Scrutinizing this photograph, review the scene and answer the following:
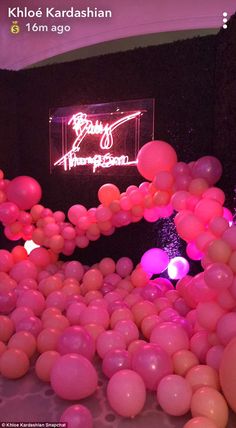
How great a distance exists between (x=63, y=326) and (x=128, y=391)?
805 millimetres

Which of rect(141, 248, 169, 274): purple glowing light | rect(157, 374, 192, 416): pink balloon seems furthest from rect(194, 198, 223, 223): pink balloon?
rect(157, 374, 192, 416): pink balloon

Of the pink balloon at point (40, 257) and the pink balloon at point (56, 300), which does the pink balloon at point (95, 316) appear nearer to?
the pink balloon at point (56, 300)

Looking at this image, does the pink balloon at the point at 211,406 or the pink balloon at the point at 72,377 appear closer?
the pink balloon at the point at 211,406

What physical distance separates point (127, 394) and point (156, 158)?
5.54 feet

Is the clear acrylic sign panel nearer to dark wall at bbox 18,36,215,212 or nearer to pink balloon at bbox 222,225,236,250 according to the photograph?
dark wall at bbox 18,36,215,212

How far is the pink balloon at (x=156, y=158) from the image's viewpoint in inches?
110

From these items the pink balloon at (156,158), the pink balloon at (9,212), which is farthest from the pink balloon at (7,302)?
the pink balloon at (156,158)

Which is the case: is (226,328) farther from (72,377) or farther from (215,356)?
(72,377)

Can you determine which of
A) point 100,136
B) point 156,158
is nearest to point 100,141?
point 100,136

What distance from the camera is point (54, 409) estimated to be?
5.91ft

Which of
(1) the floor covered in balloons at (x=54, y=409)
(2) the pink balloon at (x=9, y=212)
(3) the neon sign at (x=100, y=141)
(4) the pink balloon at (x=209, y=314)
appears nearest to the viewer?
(1) the floor covered in balloons at (x=54, y=409)

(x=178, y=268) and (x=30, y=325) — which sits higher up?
(x=178, y=268)

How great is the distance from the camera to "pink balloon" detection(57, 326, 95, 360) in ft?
6.57

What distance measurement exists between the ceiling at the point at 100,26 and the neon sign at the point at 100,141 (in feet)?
2.53
